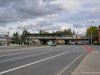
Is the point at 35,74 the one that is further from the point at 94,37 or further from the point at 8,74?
the point at 94,37

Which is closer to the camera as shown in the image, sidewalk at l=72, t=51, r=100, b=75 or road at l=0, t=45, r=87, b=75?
sidewalk at l=72, t=51, r=100, b=75

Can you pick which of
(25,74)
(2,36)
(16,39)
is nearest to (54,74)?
(25,74)

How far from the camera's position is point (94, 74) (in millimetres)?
15172

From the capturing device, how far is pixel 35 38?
198875 mm

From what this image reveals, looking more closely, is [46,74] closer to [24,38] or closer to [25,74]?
[25,74]

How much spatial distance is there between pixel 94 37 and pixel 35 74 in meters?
180

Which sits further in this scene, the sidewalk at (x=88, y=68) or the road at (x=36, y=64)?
the road at (x=36, y=64)

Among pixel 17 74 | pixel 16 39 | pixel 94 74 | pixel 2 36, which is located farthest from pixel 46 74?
pixel 16 39

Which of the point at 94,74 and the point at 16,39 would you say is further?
the point at 16,39

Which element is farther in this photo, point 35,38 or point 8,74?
point 35,38

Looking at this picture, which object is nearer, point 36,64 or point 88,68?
point 88,68

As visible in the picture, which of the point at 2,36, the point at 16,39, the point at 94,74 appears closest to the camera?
the point at 94,74

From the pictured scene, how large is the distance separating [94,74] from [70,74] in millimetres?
1292

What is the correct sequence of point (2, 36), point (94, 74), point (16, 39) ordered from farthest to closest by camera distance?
1. point (16, 39)
2. point (2, 36)
3. point (94, 74)
